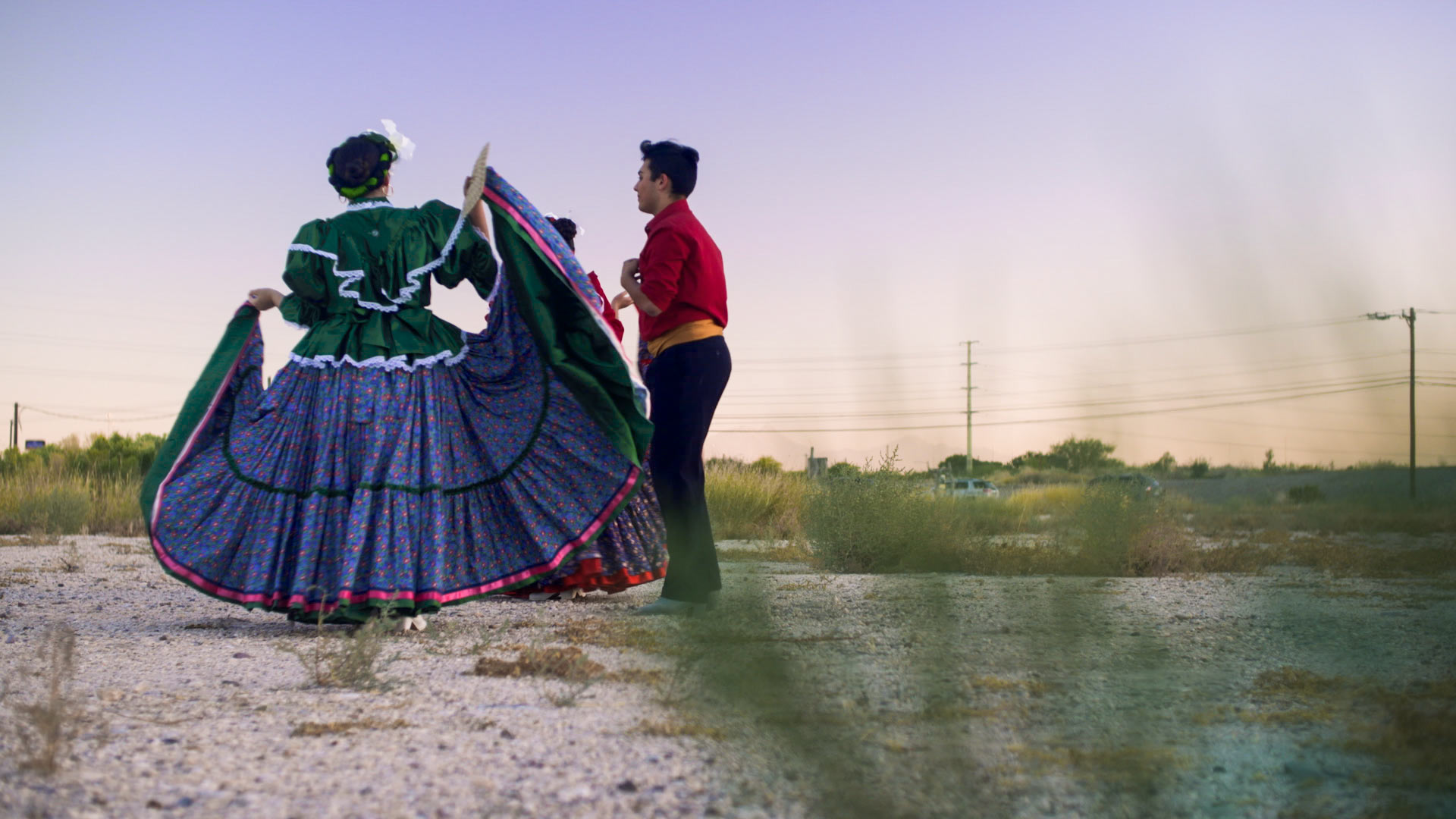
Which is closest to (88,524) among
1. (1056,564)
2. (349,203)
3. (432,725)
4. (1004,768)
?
(349,203)

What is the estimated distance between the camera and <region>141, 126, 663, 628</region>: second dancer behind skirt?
4.43 meters

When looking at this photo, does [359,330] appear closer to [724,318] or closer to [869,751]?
[724,318]

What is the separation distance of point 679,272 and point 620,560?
1.59 meters

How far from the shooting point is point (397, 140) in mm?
4984

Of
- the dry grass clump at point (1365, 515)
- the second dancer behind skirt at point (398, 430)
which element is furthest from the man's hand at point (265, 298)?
the dry grass clump at point (1365, 515)

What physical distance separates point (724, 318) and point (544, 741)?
2.83m

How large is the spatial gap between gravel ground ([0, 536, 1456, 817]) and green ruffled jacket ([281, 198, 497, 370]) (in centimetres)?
122

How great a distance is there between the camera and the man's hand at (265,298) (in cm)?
495

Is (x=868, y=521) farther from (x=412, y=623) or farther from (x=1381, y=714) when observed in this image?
(x=1381, y=714)

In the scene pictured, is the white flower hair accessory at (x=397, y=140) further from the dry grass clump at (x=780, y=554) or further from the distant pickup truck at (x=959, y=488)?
the dry grass clump at (x=780, y=554)

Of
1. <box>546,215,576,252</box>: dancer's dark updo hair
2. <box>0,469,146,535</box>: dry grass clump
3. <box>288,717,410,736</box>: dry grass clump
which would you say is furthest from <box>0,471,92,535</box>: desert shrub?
<box>288,717,410,736</box>: dry grass clump

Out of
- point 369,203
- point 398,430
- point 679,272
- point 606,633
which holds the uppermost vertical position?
point 369,203

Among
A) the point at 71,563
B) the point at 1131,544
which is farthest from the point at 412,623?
the point at 1131,544

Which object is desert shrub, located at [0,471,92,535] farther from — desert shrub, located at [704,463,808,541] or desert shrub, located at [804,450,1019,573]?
desert shrub, located at [804,450,1019,573]
